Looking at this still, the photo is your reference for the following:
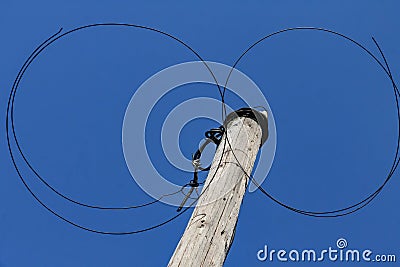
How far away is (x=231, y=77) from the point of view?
3545mm

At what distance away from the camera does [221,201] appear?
275 centimetres

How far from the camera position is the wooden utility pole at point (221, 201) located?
236 cm

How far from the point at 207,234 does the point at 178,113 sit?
1.14 meters

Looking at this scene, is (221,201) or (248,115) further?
(248,115)

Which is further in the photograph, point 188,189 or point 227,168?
point 188,189

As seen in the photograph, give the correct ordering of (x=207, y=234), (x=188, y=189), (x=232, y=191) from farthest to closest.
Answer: (x=188, y=189)
(x=232, y=191)
(x=207, y=234)

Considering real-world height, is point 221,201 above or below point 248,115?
below

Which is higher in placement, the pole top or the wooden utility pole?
the pole top

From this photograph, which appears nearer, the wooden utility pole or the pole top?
the wooden utility pole

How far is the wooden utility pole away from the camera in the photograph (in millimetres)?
2355

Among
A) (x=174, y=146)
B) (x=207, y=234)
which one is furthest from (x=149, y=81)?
(x=207, y=234)

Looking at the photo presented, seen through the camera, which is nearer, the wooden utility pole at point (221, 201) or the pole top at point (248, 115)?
the wooden utility pole at point (221, 201)

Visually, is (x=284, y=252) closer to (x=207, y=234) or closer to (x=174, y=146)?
(x=174, y=146)

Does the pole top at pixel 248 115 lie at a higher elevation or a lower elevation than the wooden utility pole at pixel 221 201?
higher
